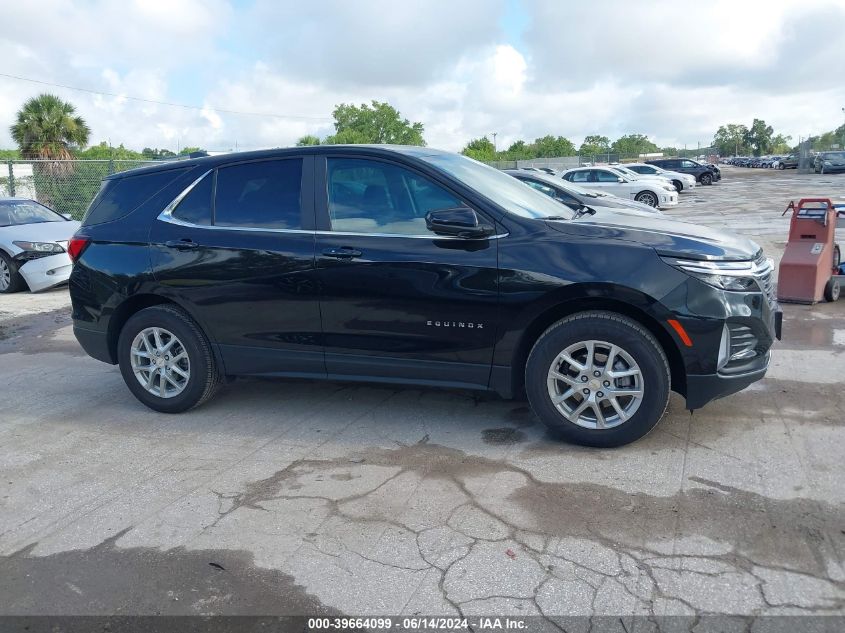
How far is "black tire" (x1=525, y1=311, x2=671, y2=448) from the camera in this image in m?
4.34

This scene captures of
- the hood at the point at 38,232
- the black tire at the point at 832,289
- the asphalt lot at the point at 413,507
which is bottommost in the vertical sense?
the asphalt lot at the point at 413,507

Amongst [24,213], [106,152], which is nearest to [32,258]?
[24,213]

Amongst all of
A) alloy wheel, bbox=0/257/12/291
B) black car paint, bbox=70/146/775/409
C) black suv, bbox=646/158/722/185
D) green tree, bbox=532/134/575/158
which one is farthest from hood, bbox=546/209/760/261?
green tree, bbox=532/134/575/158

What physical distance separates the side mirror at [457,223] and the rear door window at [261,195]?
3.33 ft

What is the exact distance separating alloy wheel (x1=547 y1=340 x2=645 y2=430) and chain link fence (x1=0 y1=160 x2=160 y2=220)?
1596cm

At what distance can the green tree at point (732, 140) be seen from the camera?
13425cm

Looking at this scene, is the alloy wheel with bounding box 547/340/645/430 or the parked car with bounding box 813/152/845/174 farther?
the parked car with bounding box 813/152/845/174

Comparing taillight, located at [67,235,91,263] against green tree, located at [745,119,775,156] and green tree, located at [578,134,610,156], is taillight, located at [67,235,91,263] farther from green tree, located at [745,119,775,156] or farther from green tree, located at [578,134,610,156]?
green tree, located at [745,119,775,156]

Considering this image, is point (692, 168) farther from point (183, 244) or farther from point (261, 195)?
point (183, 244)

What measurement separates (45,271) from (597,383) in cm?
944

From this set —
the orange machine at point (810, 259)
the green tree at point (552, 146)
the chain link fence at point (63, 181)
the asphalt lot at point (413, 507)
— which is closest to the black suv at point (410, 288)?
the asphalt lot at point (413, 507)

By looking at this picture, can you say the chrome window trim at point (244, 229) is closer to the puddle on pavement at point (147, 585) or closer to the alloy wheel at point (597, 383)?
the alloy wheel at point (597, 383)

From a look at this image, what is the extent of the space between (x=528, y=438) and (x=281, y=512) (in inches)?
65.0

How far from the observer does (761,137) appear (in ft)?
423
